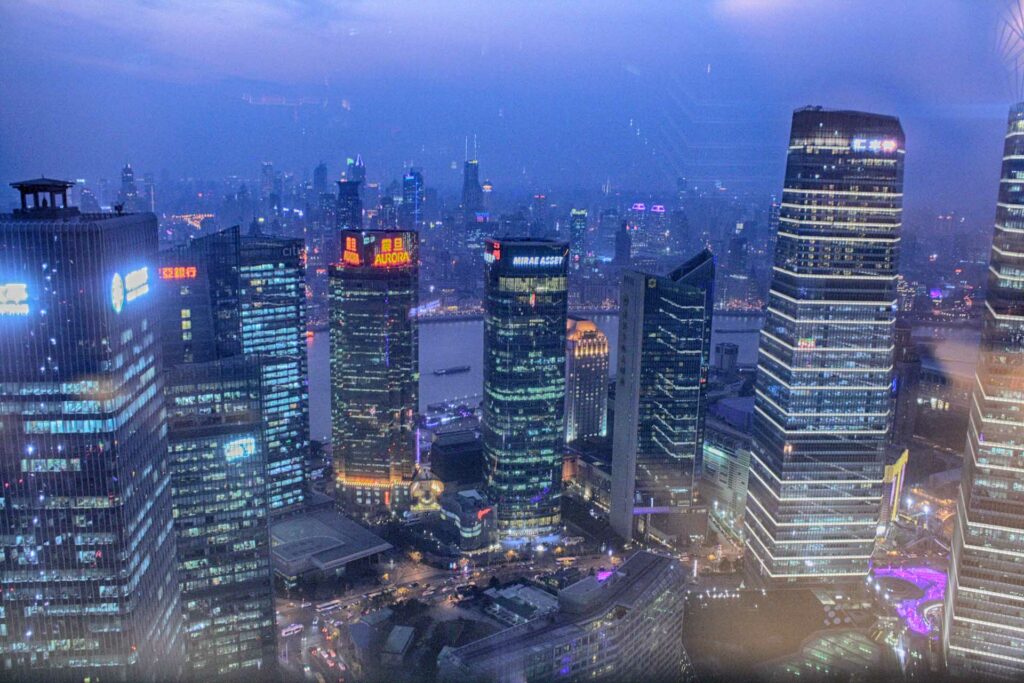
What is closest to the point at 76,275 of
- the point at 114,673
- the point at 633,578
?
the point at 114,673

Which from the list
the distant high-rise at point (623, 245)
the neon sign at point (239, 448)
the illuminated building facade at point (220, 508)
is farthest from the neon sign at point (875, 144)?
the neon sign at point (239, 448)

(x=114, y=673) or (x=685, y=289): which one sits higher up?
(x=685, y=289)

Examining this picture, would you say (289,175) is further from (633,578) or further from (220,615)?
(633,578)

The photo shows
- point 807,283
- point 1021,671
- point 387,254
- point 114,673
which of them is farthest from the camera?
point 387,254

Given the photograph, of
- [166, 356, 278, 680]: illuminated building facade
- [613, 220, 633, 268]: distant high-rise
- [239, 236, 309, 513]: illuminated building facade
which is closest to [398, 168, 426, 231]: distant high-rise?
[239, 236, 309, 513]: illuminated building facade

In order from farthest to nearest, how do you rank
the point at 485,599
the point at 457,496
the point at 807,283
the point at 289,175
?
the point at 457,496 → the point at 289,175 → the point at 485,599 → the point at 807,283

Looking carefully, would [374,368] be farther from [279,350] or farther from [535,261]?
[535,261]

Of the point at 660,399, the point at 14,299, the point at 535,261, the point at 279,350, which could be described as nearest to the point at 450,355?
the point at 279,350
